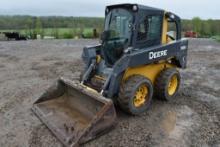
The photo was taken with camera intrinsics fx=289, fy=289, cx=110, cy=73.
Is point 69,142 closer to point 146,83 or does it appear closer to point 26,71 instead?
point 146,83

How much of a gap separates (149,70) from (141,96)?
1.95ft

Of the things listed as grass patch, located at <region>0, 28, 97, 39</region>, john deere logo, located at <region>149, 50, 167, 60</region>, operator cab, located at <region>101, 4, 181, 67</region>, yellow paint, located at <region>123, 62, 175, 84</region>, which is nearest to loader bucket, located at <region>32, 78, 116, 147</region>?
yellow paint, located at <region>123, 62, 175, 84</region>

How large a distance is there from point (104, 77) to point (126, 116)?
Answer: 33.8 inches

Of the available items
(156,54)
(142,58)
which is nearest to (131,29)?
(142,58)

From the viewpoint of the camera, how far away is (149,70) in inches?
217

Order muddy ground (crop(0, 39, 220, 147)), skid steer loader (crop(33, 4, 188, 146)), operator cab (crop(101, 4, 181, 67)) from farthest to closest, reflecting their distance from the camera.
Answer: operator cab (crop(101, 4, 181, 67)), skid steer loader (crop(33, 4, 188, 146)), muddy ground (crop(0, 39, 220, 147))

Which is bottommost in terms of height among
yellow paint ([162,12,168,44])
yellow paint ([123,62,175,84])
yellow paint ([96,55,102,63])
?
yellow paint ([123,62,175,84])

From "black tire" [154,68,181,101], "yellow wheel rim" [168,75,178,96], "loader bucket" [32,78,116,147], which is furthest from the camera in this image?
"yellow wheel rim" [168,75,178,96]

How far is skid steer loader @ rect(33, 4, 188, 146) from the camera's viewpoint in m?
4.47

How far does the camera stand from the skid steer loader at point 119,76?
4473 mm

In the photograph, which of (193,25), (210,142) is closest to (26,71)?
(210,142)

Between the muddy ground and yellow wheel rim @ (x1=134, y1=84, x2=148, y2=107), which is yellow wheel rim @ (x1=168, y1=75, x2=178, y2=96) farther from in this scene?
yellow wheel rim @ (x1=134, y1=84, x2=148, y2=107)

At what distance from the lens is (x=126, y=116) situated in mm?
5121

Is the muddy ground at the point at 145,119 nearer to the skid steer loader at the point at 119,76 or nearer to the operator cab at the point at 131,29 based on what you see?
the skid steer loader at the point at 119,76
